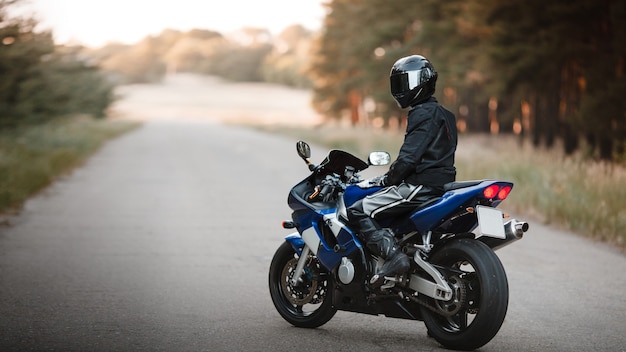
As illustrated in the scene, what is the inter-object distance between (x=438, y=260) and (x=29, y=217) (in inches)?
367

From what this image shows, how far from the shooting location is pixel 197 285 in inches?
335

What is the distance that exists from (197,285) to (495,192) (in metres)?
3.77

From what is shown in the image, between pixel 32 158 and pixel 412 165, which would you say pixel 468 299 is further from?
pixel 32 158

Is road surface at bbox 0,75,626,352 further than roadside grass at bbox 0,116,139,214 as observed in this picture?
No

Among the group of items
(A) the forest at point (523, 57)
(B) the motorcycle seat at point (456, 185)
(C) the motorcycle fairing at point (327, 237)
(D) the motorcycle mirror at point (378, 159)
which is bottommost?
(A) the forest at point (523, 57)

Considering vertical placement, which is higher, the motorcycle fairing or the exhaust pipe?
the exhaust pipe

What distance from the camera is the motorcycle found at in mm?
5648

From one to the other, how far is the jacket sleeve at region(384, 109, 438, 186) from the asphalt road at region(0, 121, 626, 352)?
124cm

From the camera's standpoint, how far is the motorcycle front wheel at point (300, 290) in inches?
261

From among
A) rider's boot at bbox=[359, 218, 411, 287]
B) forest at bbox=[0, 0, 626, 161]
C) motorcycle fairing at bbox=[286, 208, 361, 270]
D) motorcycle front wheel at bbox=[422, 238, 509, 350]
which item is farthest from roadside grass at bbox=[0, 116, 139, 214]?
motorcycle front wheel at bbox=[422, 238, 509, 350]

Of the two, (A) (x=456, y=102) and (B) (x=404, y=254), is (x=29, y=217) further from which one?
(A) (x=456, y=102)

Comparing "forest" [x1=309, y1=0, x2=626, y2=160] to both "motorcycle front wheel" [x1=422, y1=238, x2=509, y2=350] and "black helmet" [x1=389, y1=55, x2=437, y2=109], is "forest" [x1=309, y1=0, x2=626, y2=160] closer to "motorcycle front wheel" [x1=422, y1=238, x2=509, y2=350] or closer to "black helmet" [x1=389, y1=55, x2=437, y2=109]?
"black helmet" [x1=389, y1=55, x2=437, y2=109]

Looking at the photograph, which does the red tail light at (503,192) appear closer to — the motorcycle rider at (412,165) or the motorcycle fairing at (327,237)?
the motorcycle rider at (412,165)

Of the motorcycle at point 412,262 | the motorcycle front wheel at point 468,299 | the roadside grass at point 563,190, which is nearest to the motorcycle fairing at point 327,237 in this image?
the motorcycle at point 412,262
